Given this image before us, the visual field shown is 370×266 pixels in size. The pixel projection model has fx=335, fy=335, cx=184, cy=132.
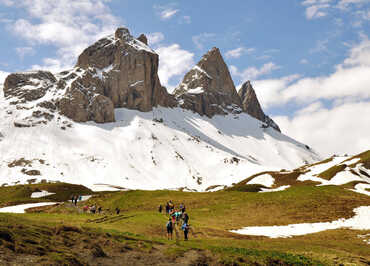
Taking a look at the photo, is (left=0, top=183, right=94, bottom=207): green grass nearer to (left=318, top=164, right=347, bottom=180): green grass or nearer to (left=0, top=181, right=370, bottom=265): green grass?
(left=0, top=181, right=370, bottom=265): green grass

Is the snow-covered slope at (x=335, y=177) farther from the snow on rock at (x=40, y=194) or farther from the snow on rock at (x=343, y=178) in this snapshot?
the snow on rock at (x=40, y=194)

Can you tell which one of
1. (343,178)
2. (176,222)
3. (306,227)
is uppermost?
(343,178)

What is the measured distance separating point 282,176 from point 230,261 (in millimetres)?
113542

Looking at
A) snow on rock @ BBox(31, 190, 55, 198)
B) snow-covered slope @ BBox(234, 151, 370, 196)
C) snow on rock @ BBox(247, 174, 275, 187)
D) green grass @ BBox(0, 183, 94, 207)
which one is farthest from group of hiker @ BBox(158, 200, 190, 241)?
snow on rock @ BBox(247, 174, 275, 187)

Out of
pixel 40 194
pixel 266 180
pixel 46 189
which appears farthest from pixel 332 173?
pixel 40 194

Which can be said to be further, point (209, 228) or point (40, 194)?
point (40, 194)

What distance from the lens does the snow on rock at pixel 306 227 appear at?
149 feet

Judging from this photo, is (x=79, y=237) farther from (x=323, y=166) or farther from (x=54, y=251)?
(x=323, y=166)

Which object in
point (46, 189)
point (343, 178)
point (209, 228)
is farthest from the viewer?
point (343, 178)

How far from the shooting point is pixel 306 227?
163 ft

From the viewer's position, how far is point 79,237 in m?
25.9

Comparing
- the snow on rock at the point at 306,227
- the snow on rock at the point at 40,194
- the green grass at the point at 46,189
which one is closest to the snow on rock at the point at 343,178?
the snow on rock at the point at 306,227

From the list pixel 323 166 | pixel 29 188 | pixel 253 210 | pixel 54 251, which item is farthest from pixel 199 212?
pixel 323 166

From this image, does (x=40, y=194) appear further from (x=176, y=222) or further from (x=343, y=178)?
(x=343, y=178)
